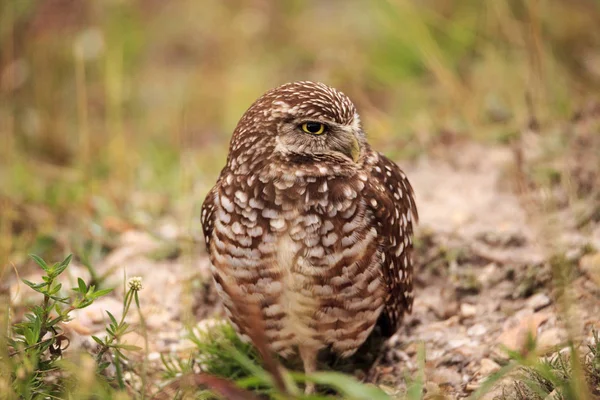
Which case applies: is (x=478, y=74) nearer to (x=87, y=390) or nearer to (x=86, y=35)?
(x=86, y=35)

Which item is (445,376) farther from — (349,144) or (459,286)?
(349,144)

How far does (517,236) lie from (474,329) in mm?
716

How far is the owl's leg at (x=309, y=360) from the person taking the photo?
2.94 metres

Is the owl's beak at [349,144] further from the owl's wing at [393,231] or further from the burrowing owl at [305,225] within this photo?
the owl's wing at [393,231]

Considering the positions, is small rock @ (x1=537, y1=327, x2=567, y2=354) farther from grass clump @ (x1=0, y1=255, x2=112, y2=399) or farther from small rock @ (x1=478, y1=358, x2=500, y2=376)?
grass clump @ (x1=0, y1=255, x2=112, y2=399)

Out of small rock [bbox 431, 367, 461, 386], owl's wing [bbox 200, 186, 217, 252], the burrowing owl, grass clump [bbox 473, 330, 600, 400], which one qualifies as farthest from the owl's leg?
grass clump [bbox 473, 330, 600, 400]

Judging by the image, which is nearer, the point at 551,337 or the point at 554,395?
the point at 554,395

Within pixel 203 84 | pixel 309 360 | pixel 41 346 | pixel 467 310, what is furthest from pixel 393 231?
pixel 203 84

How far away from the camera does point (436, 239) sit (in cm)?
378

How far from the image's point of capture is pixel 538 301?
10.6 feet

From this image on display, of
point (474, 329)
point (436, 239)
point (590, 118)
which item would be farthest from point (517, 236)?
point (590, 118)

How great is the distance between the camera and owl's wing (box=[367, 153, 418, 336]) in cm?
284

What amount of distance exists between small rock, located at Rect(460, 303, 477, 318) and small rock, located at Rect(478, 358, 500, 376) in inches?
18.3

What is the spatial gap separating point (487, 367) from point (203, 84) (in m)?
5.12
